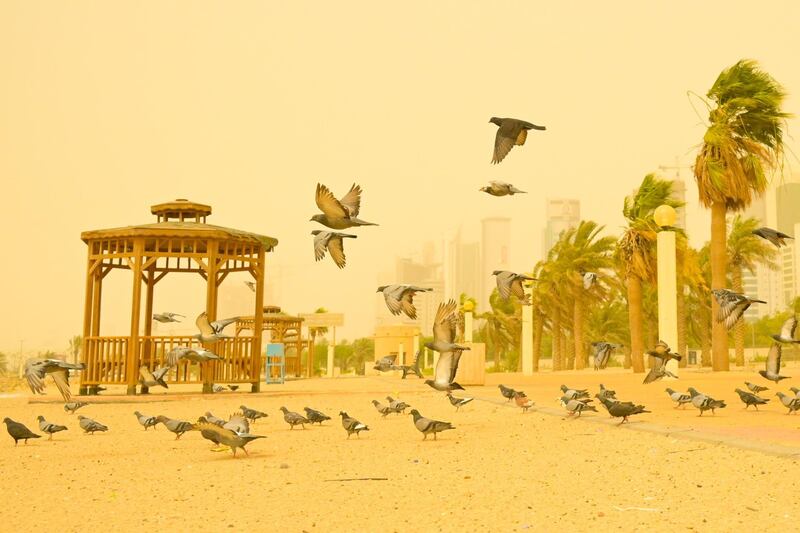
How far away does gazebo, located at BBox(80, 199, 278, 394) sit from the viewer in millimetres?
22375

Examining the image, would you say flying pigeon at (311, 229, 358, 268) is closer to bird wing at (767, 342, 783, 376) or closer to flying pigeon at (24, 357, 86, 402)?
flying pigeon at (24, 357, 86, 402)

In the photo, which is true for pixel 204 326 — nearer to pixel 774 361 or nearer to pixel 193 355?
pixel 193 355

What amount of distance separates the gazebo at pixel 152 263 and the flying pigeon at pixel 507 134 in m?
13.0

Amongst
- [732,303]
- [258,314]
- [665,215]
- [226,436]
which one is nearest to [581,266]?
[665,215]

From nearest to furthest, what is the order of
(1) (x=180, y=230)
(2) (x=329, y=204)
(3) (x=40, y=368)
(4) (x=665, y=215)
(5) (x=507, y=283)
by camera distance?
(2) (x=329, y=204) → (5) (x=507, y=283) → (3) (x=40, y=368) → (1) (x=180, y=230) → (4) (x=665, y=215)

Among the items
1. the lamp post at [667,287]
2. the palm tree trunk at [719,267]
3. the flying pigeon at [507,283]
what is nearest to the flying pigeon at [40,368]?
the flying pigeon at [507,283]

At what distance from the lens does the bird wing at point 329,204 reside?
10.8 meters

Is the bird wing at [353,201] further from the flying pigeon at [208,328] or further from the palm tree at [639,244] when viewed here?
the palm tree at [639,244]

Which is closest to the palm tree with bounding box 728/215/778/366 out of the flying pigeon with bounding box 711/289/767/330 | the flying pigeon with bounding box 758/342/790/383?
the flying pigeon with bounding box 758/342/790/383

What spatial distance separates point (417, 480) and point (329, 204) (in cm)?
440

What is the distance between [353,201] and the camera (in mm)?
11523

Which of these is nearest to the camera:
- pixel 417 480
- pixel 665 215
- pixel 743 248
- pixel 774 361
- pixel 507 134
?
pixel 417 480

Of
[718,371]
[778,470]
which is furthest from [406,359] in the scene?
[778,470]

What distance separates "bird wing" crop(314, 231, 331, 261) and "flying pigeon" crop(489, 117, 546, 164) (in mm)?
2887
